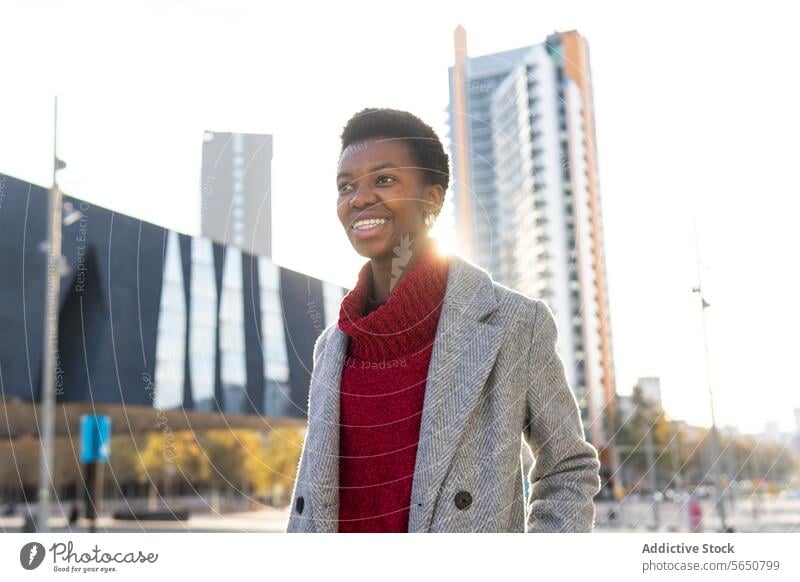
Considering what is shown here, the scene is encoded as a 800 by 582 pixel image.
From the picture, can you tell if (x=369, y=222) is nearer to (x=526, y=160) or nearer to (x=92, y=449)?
(x=526, y=160)

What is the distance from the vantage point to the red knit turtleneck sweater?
1604 mm

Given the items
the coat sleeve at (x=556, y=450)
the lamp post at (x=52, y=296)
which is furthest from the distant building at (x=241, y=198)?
the coat sleeve at (x=556, y=450)

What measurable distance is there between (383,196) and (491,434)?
0.52m

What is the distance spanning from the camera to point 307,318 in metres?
2.46

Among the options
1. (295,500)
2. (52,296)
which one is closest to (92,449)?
(52,296)

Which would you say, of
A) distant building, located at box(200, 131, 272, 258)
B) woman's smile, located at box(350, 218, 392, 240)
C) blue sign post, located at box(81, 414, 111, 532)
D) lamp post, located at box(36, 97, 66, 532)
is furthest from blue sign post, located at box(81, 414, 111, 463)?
woman's smile, located at box(350, 218, 392, 240)

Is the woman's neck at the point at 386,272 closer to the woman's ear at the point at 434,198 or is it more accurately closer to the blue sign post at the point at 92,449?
the woman's ear at the point at 434,198

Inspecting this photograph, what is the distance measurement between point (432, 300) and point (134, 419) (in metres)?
15.9

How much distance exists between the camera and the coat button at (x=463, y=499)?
154cm

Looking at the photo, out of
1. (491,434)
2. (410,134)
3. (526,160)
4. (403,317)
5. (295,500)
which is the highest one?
(526,160)

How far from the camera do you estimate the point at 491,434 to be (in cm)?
157

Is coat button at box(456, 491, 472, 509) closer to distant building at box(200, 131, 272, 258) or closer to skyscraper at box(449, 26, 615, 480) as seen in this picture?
skyscraper at box(449, 26, 615, 480)
